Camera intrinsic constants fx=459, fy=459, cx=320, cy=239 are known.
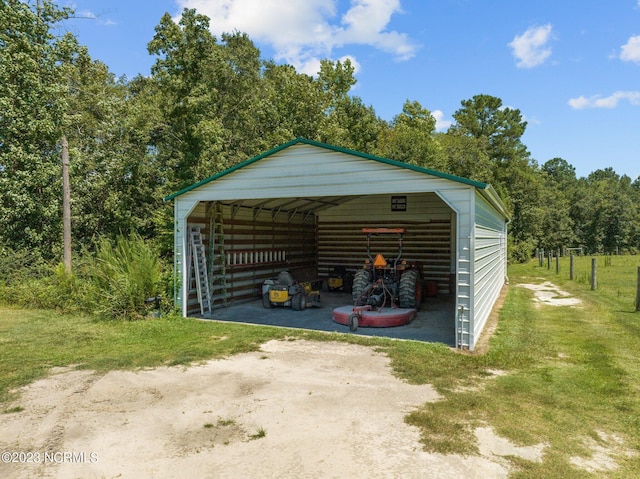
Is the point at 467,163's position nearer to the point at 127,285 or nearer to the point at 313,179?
the point at 313,179

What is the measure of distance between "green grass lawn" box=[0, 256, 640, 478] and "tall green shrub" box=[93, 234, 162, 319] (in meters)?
0.44

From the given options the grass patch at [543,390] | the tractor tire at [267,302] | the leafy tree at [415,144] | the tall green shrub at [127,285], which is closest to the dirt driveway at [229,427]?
the grass patch at [543,390]

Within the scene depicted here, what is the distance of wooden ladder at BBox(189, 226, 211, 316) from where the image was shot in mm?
10133

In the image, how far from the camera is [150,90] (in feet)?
80.9

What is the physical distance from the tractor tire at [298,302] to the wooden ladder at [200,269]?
6.31ft

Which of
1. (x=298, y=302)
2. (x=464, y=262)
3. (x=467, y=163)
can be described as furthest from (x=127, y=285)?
(x=467, y=163)

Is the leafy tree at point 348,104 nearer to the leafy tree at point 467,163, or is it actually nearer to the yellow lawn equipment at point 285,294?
the leafy tree at point 467,163

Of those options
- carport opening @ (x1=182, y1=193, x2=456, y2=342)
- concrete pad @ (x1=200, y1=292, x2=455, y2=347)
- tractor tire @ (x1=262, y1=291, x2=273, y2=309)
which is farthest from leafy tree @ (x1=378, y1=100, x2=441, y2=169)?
tractor tire @ (x1=262, y1=291, x2=273, y2=309)

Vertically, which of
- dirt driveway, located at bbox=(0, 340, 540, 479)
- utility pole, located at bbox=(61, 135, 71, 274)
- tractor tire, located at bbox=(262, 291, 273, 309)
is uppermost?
utility pole, located at bbox=(61, 135, 71, 274)

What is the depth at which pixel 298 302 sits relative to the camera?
10742 mm

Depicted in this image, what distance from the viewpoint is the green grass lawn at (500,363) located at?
400 centimetres

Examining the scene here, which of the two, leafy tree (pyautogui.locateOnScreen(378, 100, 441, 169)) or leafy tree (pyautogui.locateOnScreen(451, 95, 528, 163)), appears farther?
leafy tree (pyautogui.locateOnScreen(451, 95, 528, 163))

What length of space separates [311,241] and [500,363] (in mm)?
9809

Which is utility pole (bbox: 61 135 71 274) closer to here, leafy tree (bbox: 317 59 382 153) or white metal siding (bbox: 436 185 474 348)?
white metal siding (bbox: 436 185 474 348)
